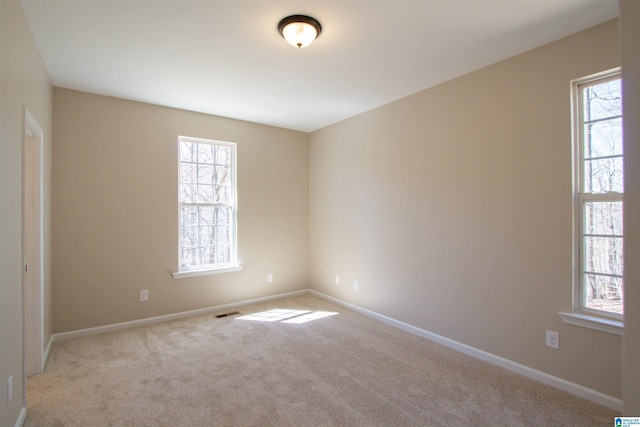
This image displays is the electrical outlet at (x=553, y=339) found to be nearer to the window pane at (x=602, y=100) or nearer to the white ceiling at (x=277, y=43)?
the window pane at (x=602, y=100)

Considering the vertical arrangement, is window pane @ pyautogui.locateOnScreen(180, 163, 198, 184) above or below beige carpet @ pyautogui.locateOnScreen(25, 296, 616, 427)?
above

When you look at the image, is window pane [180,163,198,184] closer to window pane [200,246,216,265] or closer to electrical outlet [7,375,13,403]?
window pane [200,246,216,265]

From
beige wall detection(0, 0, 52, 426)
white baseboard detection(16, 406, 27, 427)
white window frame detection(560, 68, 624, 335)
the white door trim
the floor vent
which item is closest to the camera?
beige wall detection(0, 0, 52, 426)

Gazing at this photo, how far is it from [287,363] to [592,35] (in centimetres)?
348

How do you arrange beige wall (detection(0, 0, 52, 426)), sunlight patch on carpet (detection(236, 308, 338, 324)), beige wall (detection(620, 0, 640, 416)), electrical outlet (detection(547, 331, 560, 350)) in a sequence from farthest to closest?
1. sunlight patch on carpet (detection(236, 308, 338, 324))
2. electrical outlet (detection(547, 331, 560, 350))
3. beige wall (detection(0, 0, 52, 426))
4. beige wall (detection(620, 0, 640, 416))

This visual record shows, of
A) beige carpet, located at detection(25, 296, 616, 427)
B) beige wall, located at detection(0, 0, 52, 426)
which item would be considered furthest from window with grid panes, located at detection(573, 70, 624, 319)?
beige wall, located at detection(0, 0, 52, 426)

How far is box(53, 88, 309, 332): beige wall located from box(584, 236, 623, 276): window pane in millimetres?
3677

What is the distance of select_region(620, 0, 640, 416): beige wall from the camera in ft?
3.61

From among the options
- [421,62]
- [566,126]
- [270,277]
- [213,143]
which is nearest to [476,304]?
[566,126]

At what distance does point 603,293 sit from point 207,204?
4.15m

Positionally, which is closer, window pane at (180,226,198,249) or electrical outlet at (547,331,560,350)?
electrical outlet at (547,331,560,350)

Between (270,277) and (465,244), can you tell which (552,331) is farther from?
(270,277)

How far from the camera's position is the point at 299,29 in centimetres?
214

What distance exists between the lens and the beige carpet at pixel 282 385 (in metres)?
2.02
